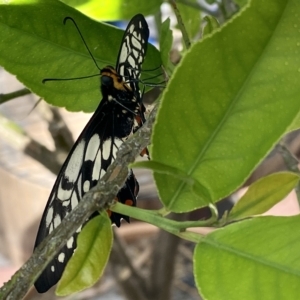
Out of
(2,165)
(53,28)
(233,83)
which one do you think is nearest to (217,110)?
(233,83)

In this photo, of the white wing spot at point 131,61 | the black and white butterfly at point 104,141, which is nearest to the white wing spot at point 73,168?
the black and white butterfly at point 104,141

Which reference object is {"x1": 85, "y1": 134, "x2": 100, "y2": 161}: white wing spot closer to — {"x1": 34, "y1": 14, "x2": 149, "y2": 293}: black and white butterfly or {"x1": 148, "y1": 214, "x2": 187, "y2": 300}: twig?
{"x1": 34, "y1": 14, "x2": 149, "y2": 293}: black and white butterfly

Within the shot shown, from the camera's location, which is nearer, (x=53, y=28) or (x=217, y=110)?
(x=217, y=110)

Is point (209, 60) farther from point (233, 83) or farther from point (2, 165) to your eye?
point (2, 165)

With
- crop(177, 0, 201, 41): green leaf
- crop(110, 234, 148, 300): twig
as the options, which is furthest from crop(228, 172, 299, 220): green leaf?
crop(110, 234, 148, 300): twig

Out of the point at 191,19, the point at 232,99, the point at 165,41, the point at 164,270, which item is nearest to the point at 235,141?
the point at 232,99
